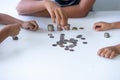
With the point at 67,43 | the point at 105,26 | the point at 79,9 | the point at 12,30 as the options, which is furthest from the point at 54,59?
the point at 79,9

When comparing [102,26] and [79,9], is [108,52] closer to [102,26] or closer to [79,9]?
[102,26]

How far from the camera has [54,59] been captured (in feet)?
3.40

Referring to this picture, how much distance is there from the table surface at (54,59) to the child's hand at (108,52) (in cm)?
2

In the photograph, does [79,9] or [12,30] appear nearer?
[12,30]

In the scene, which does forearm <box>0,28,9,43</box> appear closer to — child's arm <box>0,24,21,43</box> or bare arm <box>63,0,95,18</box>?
child's arm <box>0,24,21,43</box>

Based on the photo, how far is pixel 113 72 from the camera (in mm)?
966

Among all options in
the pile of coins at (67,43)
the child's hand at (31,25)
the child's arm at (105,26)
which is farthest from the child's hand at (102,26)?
the child's hand at (31,25)

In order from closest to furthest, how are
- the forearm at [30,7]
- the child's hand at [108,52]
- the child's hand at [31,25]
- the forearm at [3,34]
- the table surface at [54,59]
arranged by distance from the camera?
the table surface at [54,59] < the child's hand at [108,52] < the forearm at [3,34] < the child's hand at [31,25] < the forearm at [30,7]

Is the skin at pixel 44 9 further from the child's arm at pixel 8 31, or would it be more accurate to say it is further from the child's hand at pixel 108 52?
the child's hand at pixel 108 52

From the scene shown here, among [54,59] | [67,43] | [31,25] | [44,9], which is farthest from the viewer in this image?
[44,9]

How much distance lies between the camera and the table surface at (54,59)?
94cm

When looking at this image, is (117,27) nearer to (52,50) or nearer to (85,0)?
(85,0)

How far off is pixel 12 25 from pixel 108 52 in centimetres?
48

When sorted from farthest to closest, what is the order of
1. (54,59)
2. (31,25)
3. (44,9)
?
1. (44,9)
2. (31,25)
3. (54,59)
